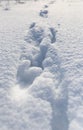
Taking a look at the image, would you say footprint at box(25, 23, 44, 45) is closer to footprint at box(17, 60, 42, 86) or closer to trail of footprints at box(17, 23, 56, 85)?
trail of footprints at box(17, 23, 56, 85)

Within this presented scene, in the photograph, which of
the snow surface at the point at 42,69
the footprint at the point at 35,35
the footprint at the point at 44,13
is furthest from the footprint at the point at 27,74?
the footprint at the point at 44,13

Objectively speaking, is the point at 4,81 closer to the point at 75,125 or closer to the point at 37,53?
the point at 37,53

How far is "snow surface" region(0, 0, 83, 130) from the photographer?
2990 mm

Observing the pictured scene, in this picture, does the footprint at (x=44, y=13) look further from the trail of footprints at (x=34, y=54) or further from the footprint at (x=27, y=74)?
the footprint at (x=27, y=74)

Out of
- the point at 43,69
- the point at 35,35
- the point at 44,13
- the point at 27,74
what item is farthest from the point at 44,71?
the point at 44,13

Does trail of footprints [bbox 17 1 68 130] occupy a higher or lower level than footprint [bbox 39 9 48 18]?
higher

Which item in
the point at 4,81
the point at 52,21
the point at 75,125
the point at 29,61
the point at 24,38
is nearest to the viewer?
the point at 75,125

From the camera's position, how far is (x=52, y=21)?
14.5 feet

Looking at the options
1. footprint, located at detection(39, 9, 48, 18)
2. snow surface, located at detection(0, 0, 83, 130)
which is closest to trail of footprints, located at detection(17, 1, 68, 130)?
snow surface, located at detection(0, 0, 83, 130)

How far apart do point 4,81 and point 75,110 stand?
834mm

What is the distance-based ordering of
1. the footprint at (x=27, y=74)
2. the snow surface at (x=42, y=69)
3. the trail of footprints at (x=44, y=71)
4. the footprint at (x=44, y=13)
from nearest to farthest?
A: the snow surface at (x=42, y=69) → the trail of footprints at (x=44, y=71) → the footprint at (x=27, y=74) → the footprint at (x=44, y=13)

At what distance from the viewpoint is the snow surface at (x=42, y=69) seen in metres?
2.99

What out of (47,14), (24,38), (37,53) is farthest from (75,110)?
(47,14)

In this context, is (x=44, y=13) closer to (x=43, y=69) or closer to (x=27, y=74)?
(x=43, y=69)
